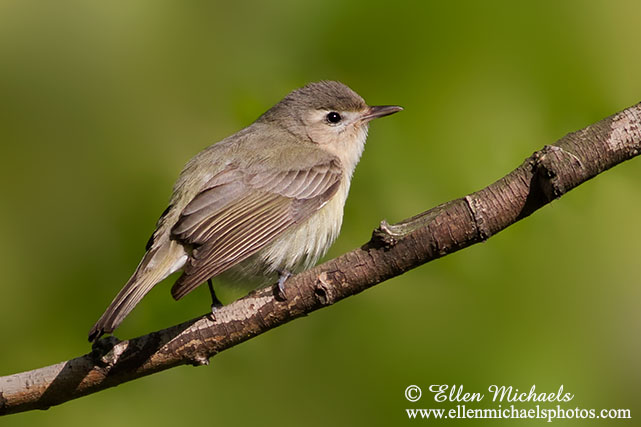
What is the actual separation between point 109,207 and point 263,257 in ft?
2.76

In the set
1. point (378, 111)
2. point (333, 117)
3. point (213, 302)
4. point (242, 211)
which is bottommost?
point (213, 302)

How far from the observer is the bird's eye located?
443cm

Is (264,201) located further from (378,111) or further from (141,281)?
(141,281)

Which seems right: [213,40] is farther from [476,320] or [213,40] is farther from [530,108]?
[476,320]

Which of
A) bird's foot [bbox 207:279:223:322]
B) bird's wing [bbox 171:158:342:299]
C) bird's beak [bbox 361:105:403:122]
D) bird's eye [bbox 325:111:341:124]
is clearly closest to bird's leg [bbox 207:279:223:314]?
bird's foot [bbox 207:279:223:322]

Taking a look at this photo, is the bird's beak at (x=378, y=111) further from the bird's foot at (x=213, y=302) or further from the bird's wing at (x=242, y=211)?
the bird's foot at (x=213, y=302)

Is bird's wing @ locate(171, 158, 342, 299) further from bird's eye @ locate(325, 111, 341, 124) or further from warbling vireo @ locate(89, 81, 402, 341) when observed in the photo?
bird's eye @ locate(325, 111, 341, 124)

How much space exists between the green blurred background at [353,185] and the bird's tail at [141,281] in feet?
0.42

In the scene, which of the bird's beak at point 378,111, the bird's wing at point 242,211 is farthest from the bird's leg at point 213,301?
the bird's beak at point 378,111

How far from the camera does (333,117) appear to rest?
446 cm

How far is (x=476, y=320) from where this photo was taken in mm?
2791

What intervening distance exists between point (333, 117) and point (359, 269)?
1.78 m

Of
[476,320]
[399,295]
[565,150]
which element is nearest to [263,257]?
[399,295]

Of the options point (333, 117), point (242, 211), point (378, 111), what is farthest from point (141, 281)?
point (333, 117)
